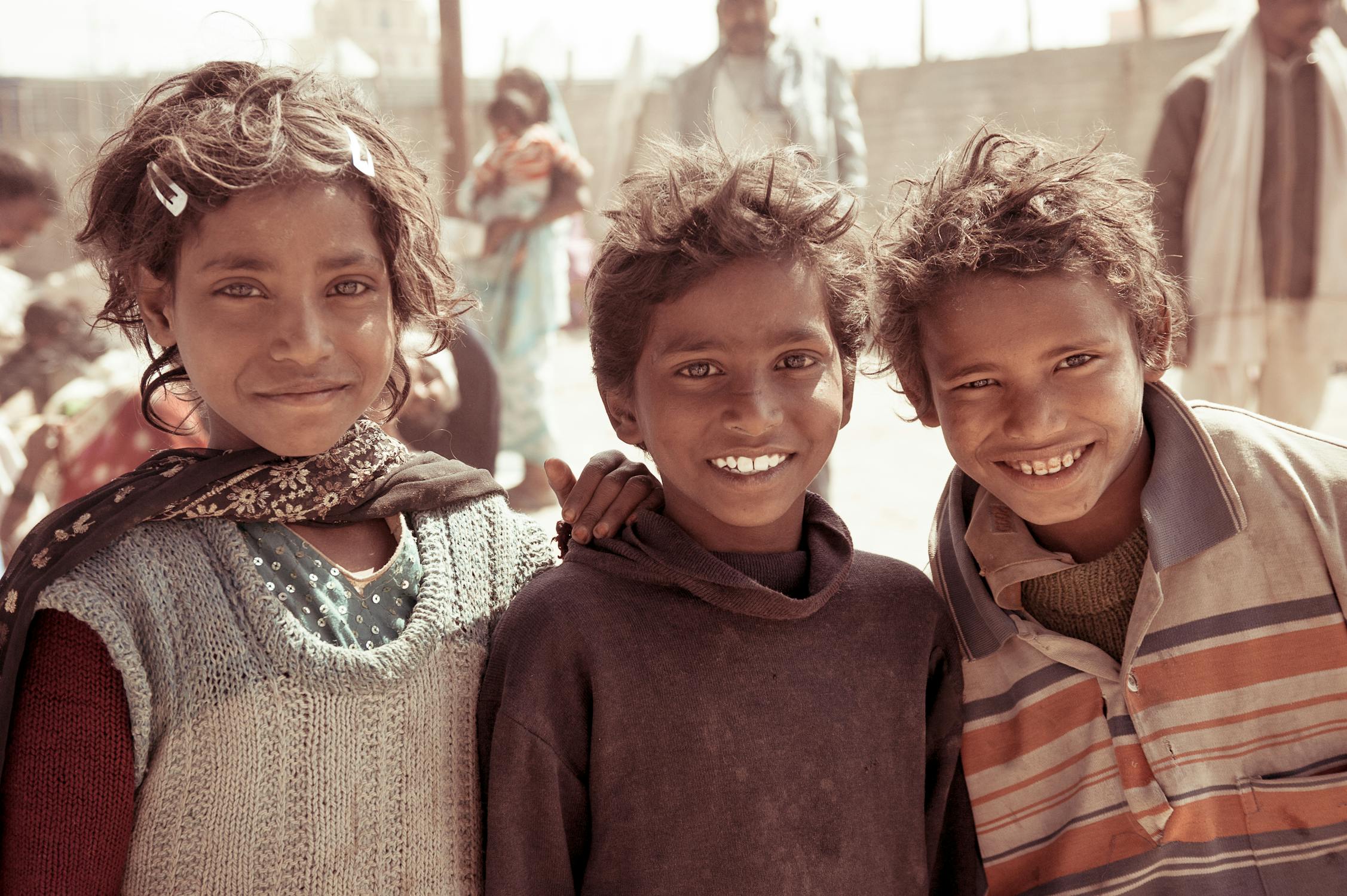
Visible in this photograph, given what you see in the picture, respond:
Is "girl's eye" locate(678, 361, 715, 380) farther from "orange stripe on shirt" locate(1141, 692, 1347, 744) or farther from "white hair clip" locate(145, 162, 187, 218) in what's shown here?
"orange stripe on shirt" locate(1141, 692, 1347, 744)

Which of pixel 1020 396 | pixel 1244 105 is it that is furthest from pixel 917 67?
pixel 1020 396

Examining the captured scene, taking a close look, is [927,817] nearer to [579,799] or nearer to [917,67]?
[579,799]

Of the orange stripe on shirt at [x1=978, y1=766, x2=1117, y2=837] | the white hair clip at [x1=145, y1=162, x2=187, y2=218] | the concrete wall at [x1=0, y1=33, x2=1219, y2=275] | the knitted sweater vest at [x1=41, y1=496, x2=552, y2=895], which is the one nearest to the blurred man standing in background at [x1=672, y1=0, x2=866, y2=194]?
the orange stripe on shirt at [x1=978, y1=766, x2=1117, y2=837]

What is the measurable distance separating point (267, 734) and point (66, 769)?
0.22m

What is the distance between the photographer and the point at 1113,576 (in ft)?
6.08

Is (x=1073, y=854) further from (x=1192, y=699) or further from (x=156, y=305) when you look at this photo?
(x=156, y=305)

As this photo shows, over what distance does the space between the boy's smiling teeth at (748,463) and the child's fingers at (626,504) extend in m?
0.16

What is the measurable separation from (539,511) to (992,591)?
175 inches

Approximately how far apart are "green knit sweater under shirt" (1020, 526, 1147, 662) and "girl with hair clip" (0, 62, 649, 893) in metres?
0.70

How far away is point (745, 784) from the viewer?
5.24 ft

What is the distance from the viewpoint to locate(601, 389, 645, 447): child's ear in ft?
6.08

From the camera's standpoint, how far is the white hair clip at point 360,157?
1616 millimetres

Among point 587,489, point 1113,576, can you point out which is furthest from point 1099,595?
point 587,489

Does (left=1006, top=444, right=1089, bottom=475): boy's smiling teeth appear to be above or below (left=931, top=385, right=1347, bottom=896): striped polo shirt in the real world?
above
